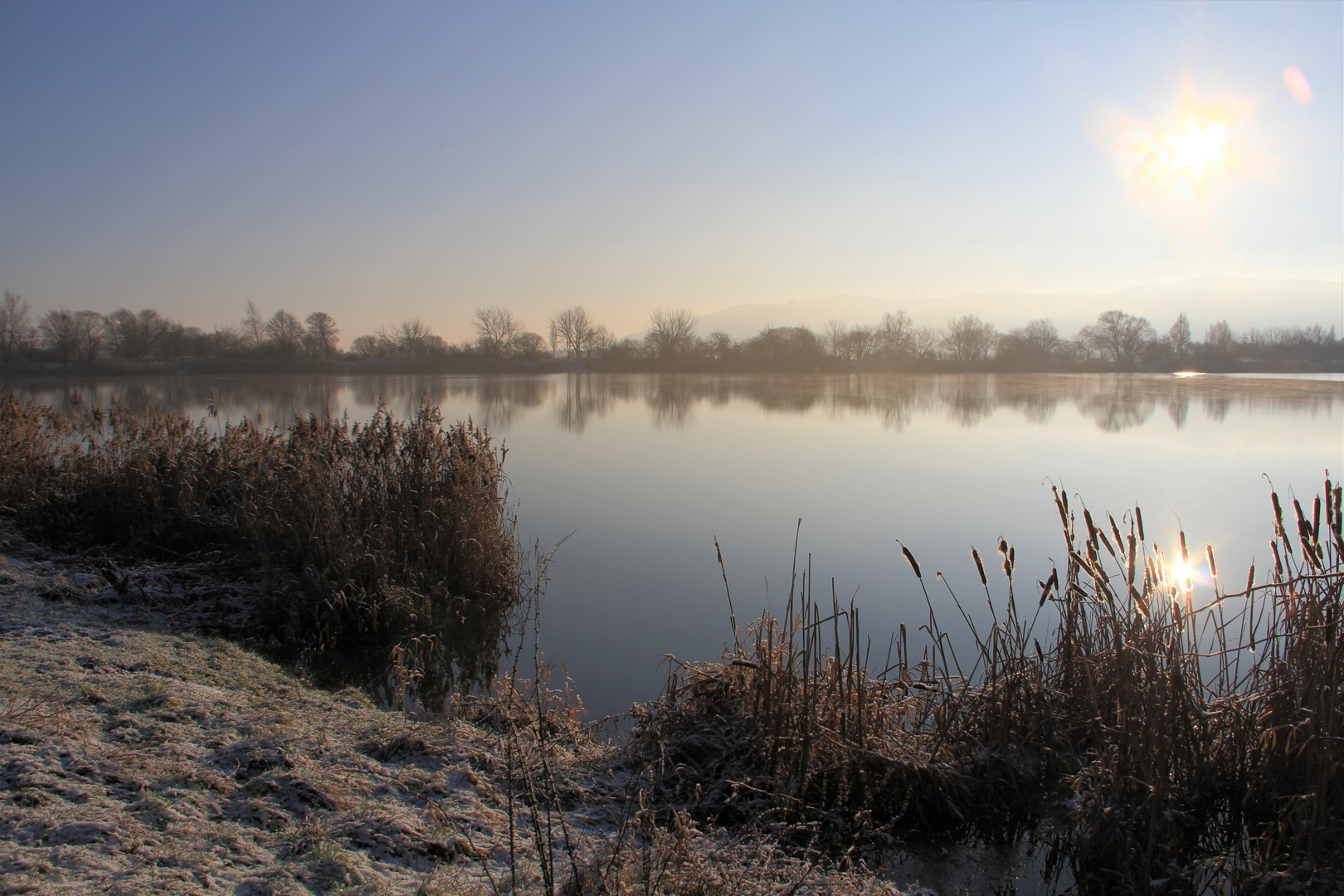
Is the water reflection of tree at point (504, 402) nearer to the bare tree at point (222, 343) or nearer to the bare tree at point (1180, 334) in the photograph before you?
the bare tree at point (222, 343)

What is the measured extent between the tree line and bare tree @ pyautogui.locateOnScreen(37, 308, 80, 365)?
0.10 metres

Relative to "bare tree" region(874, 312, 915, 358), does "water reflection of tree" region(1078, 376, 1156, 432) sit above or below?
below

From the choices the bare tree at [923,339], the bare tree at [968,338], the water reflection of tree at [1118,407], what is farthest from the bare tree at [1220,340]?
the water reflection of tree at [1118,407]

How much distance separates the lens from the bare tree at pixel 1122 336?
59688mm

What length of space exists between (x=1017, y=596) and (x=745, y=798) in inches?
138

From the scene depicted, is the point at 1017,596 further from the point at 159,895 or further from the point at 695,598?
the point at 159,895

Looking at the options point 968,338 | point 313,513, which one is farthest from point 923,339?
point 313,513

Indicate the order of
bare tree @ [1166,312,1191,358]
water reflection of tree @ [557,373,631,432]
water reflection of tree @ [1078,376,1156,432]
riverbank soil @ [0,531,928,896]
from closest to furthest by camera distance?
riverbank soil @ [0,531,928,896] < water reflection of tree @ [1078,376,1156,432] < water reflection of tree @ [557,373,631,432] < bare tree @ [1166,312,1191,358]

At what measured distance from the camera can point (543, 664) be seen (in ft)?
13.4

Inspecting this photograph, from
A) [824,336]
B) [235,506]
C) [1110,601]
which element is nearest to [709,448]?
[235,506]

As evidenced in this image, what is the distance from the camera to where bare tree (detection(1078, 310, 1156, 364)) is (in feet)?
196

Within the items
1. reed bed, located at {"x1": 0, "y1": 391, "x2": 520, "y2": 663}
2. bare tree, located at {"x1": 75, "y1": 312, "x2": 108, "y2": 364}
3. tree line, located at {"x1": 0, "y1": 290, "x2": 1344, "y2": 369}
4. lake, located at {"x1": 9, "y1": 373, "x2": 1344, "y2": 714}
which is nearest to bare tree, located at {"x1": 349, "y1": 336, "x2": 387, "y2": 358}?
tree line, located at {"x1": 0, "y1": 290, "x2": 1344, "y2": 369}

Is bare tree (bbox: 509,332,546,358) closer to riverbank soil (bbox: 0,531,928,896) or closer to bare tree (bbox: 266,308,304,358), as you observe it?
bare tree (bbox: 266,308,304,358)

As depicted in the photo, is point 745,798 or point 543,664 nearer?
point 745,798
